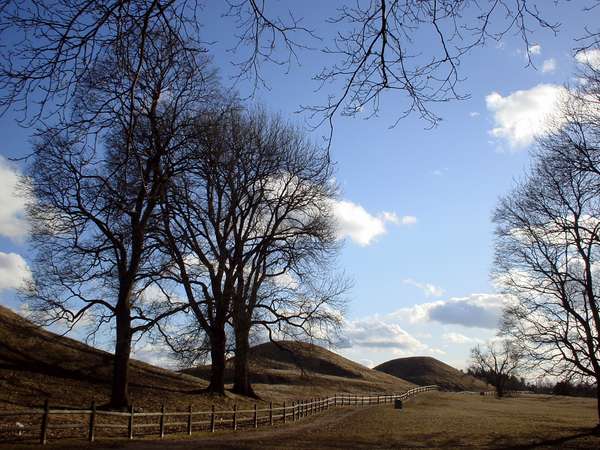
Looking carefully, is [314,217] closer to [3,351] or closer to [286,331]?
[286,331]

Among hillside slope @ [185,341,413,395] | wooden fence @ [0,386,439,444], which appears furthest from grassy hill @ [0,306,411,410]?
hillside slope @ [185,341,413,395]

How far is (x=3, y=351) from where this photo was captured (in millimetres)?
27406

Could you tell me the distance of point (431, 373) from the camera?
132 metres

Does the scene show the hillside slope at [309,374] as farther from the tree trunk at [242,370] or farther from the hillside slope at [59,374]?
the hillside slope at [59,374]

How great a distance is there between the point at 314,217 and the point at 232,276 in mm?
6678

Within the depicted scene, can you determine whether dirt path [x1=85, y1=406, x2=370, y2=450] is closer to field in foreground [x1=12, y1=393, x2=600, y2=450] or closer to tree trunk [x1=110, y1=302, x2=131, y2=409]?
field in foreground [x1=12, y1=393, x2=600, y2=450]

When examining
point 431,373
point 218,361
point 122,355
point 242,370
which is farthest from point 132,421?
point 431,373

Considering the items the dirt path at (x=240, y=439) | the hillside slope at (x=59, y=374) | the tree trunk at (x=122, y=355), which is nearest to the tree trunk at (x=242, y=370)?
the hillside slope at (x=59, y=374)

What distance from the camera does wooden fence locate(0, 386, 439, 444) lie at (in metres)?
15.0

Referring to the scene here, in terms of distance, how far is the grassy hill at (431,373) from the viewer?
404 feet

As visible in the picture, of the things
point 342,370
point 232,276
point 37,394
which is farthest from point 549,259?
point 342,370

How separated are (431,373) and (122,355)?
120m

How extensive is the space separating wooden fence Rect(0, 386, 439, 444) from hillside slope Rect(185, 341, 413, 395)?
16.4 meters

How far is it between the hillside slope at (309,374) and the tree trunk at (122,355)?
72.8ft
